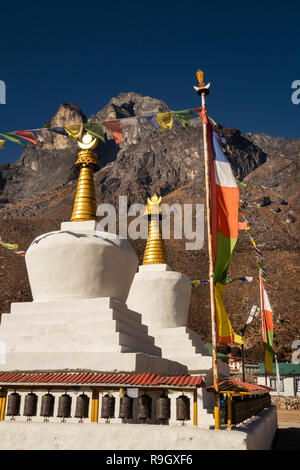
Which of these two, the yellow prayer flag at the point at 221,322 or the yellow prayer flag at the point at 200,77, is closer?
the yellow prayer flag at the point at 221,322

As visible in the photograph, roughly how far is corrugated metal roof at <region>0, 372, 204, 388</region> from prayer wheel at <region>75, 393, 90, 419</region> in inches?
17.5

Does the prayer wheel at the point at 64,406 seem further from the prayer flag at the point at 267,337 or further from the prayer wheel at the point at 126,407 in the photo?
the prayer flag at the point at 267,337

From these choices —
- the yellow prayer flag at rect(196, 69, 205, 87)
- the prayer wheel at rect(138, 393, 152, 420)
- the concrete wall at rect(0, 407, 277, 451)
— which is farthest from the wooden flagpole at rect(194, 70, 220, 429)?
the prayer wheel at rect(138, 393, 152, 420)

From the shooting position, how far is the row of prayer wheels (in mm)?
7617

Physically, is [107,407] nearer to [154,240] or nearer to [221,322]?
[221,322]

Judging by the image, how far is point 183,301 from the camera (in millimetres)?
17094

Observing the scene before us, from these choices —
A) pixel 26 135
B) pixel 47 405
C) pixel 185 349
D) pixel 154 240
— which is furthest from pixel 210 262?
pixel 154 240

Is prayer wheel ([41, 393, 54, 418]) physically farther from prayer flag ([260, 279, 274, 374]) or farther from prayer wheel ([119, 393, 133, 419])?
prayer flag ([260, 279, 274, 374])

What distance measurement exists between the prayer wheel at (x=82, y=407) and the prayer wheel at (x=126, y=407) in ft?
2.43

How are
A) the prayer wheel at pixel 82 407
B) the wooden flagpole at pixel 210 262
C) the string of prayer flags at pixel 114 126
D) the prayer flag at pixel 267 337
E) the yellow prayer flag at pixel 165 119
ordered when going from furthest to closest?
1. the prayer flag at pixel 267 337
2. the string of prayer flags at pixel 114 126
3. the yellow prayer flag at pixel 165 119
4. the prayer wheel at pixel 82 407
5. the wooden flagpole at pixel 210 262

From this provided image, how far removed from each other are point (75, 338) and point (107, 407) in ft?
6.76

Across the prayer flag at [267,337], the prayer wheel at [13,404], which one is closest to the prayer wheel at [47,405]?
the prayer wheel at [13,404]

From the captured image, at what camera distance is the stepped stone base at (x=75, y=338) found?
893 cm
